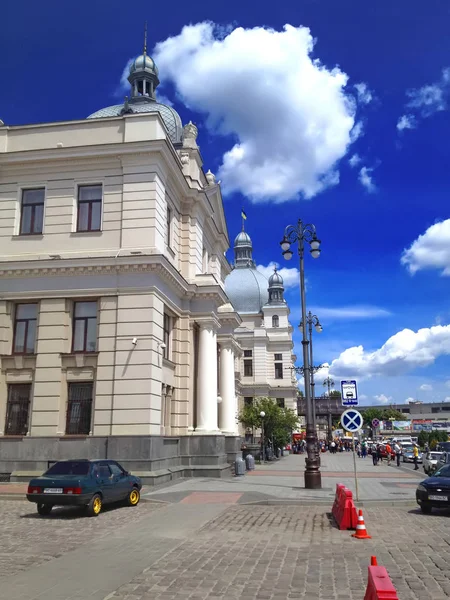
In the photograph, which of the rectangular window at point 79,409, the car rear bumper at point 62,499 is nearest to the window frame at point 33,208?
the rectangular window at point 79,409

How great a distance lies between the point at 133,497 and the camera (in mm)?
16625

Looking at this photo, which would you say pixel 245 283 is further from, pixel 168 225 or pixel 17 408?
pixel 17 408

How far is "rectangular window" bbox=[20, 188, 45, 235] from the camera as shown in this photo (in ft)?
83.7

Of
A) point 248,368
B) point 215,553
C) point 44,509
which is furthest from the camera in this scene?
point 248,368

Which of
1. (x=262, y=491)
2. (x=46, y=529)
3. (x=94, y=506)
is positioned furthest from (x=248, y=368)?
(x=46, y=529)

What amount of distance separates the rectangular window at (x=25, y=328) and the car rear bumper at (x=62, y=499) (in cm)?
1091

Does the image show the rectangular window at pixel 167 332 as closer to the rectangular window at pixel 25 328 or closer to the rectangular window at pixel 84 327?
the rectangular window at pixel 84 327

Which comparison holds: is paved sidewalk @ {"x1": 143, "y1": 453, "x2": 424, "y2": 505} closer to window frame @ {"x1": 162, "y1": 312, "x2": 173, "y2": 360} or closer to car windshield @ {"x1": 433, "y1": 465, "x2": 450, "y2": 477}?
car windshield @ {"x1": 433, "y1": 465, "x2": 450, "y2": 477}

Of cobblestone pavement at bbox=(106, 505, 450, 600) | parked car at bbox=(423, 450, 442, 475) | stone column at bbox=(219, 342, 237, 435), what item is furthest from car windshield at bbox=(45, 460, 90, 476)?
parked car at bbox=(423, 450, 442, 475)

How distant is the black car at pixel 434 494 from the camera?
1480cm

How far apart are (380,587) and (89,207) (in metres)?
23.0

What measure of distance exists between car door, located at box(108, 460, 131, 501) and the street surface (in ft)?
1.49

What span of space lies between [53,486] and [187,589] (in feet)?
25.3

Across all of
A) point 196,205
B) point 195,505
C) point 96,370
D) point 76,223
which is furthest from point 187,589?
point 196,205
